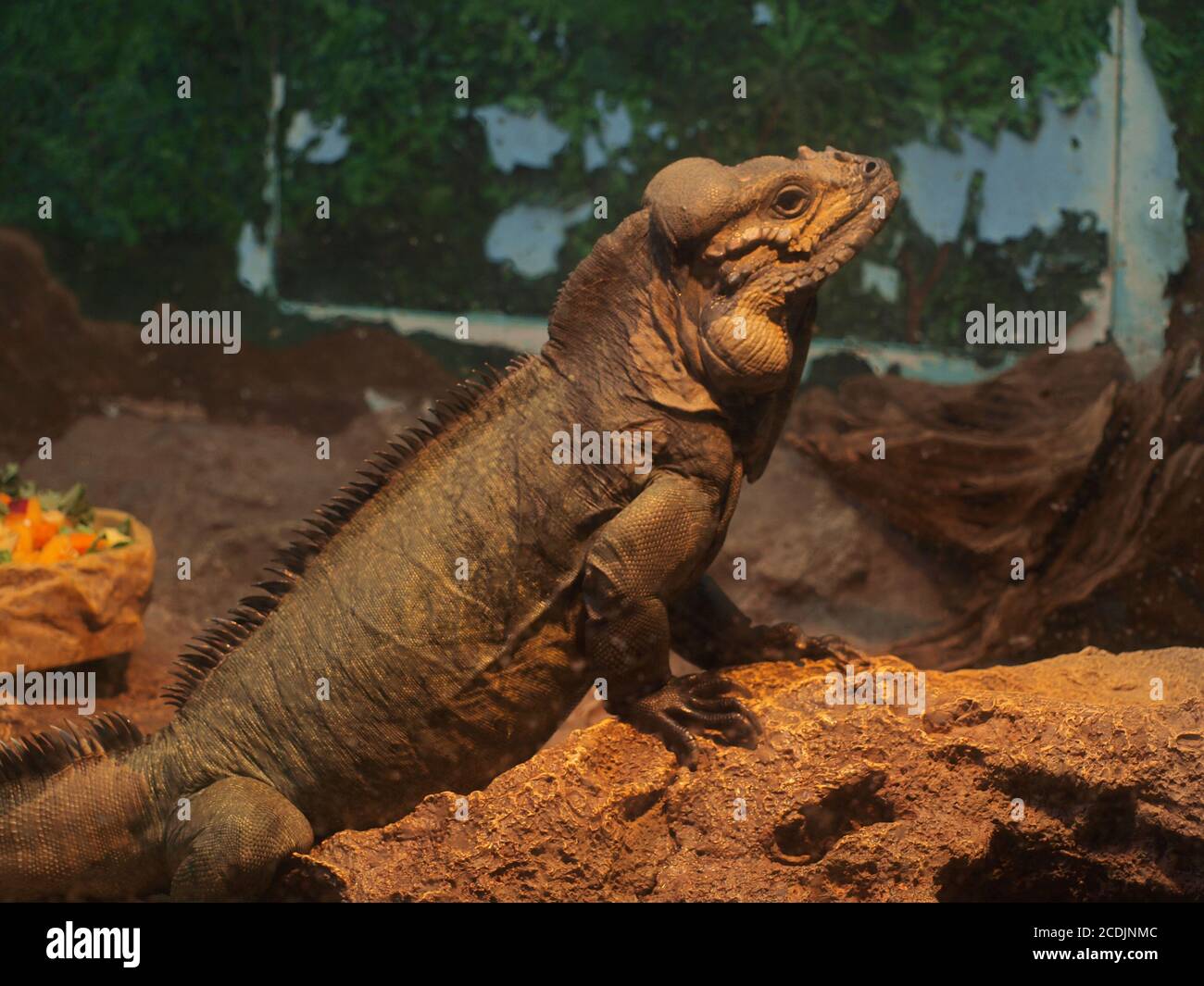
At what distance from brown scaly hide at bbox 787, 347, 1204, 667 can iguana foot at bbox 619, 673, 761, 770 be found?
3.06m

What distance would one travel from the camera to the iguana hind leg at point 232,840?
3.39 metres

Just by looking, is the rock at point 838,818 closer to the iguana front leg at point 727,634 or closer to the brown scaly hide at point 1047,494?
the iguana front leg at point 727,634

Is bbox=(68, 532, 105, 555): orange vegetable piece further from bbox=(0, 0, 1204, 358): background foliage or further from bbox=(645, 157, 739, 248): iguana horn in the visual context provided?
bbox=(645, 157, 739, 248): iguana horn

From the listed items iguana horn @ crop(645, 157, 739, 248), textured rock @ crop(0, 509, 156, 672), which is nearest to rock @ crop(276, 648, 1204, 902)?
iguana horn @ crop(645, 157, 739, 248)

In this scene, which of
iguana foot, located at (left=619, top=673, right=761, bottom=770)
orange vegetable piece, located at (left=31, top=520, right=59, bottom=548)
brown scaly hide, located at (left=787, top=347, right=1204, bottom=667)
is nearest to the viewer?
iguana foot, located at (left=619, top=673, right=761, bottom=770)

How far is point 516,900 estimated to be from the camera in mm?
3188

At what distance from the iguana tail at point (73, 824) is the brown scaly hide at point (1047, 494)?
13.6 ft

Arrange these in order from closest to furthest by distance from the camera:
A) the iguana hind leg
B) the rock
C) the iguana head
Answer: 1. the rock
2. the iguana hind leg
3. the iguana head

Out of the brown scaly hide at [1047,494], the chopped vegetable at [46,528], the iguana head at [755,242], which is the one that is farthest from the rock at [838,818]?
the chopped vegetable at [46,528]

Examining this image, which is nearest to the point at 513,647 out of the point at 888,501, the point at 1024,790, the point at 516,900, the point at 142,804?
the point at 516,900

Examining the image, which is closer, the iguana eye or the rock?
the rock

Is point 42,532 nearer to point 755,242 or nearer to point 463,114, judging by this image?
point 463,114

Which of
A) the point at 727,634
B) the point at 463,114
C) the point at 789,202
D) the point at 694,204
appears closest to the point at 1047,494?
the point at 727,634

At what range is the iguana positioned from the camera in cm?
362
